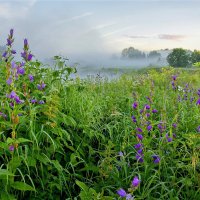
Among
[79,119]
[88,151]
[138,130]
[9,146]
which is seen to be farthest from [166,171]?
[9,146]

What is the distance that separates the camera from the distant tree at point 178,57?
2045 cm

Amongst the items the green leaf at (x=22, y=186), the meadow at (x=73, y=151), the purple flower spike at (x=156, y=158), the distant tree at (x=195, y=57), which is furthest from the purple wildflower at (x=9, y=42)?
the distant tree at (x=195, y=57)

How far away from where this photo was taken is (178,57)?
20.8 meters

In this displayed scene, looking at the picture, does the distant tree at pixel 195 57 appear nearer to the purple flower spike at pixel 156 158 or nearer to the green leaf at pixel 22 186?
the purple flower spike at pixel 156 158

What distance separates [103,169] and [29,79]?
1197 millimetres

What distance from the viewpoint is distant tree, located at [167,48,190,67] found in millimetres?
20452

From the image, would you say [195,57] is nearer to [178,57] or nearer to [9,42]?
[178,57]

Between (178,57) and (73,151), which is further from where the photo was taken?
(178,57)

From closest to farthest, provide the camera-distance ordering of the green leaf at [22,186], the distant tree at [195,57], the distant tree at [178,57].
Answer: the green leaf at [22,186]
the distant tree at [195,57]
the distant tree at [178,57]

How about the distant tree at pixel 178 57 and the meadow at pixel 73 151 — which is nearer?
the meadow at pixel 73 151

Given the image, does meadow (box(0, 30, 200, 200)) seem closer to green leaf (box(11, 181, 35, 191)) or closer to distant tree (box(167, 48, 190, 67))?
green leaf (box(11, 181, 35, 191))

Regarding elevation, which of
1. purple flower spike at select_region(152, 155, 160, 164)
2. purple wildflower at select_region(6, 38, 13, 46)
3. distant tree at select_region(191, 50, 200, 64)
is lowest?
purple flower spike at select_region(152, 155, 160, 164)

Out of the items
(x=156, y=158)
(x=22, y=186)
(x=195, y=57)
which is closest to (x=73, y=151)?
(x=156, y=158)

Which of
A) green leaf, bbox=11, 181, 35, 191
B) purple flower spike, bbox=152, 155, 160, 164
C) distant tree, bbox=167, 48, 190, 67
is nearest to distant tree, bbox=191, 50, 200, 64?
distant tree, bbox=167, 48, 190, 67
